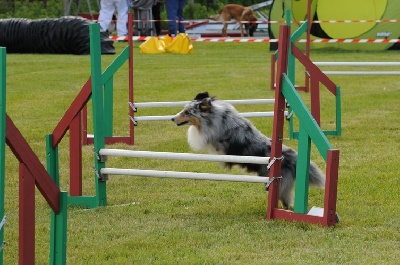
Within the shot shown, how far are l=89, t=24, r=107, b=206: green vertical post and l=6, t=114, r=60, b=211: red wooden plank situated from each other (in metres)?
2.35

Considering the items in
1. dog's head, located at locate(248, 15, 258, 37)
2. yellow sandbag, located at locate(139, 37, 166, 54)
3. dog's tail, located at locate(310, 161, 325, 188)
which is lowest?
dog's head, located at locate(248, 15, 258, 37)

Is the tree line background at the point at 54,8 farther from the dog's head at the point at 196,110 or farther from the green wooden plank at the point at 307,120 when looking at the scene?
the green wooden plank at the point at 307,120

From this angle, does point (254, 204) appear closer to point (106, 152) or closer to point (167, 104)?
point (106, 152)

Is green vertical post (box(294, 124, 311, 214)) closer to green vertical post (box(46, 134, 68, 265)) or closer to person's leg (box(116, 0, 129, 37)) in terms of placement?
green vertical post (box(46, 134, 68, 265))

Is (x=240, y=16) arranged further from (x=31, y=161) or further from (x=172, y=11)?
(x=31, y=161)

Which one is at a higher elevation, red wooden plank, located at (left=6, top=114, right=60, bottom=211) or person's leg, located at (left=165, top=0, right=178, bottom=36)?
red wooden plank, located at (left=6, top=114, right=60, bottom=211)

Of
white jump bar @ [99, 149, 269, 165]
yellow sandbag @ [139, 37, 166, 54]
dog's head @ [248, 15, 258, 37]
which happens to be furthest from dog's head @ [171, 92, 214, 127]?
dog's head @ [248, 15, 258, 37]

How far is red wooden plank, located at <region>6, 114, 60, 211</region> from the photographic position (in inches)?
158

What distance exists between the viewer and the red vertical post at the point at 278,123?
6.21 metres

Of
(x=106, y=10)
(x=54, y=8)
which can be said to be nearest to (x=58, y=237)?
(x=106, y=10)

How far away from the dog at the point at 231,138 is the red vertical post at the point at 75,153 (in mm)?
1029

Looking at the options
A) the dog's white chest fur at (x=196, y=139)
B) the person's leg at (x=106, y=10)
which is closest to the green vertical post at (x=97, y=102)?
the dog's white chest fur at (x=196, y=139)

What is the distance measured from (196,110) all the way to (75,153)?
3.60 feet

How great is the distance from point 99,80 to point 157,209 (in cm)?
103
